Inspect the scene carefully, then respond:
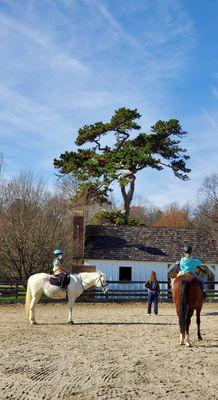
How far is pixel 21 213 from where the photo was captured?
86.7 feet

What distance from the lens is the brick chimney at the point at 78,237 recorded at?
93.7 feet

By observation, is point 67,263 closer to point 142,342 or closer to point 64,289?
point 64,289

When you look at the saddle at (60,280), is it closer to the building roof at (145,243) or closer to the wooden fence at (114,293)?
the wooden fence at (114,293)

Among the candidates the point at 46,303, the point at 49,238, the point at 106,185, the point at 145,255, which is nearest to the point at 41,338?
the point at 46,303

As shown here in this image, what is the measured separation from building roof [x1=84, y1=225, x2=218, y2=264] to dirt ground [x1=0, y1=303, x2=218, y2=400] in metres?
14.9

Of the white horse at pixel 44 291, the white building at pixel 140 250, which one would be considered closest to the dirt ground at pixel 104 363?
the white horse at pixel 44 291

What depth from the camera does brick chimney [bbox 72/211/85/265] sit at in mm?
28562

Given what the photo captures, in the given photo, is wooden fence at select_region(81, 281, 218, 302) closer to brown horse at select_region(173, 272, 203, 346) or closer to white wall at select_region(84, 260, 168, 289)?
white wall at select_region(84, 260, 168, 289)

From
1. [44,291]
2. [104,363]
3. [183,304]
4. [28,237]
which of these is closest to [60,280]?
[44,291]

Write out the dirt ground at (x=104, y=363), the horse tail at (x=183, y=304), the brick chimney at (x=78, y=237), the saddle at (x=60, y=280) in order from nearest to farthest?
the dirt ground at (x=104, y=363) → the horse tail at (x=183, y=304) → the saddle at (x=60, y=280) → the brick chimney at (x=78, y=237)

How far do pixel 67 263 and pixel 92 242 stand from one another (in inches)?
134

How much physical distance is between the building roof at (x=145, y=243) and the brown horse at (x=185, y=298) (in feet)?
58.1

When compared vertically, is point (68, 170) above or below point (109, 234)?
above

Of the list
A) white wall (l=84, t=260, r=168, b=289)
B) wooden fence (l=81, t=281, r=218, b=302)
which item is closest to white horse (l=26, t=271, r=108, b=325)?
wooden fence (l=81, t=281, r=218, b=302)
